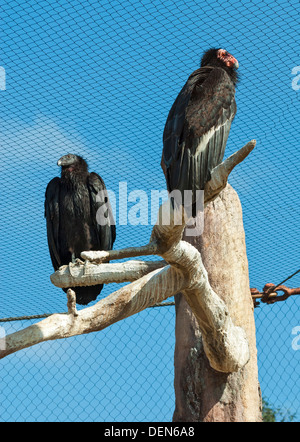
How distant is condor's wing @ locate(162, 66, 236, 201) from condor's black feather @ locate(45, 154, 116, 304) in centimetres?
151

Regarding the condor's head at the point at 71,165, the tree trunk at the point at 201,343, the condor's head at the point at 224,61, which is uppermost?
the condor's head at the point at 224,61

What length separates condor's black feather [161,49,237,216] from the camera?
4.41 metres

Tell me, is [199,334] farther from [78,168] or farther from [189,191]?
[78,168]

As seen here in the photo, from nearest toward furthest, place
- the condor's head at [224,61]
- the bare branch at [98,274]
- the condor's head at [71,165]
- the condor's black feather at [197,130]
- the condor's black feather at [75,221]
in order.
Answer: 1. the bare branch at [98,274]
2. the condor's black feather at [197,130]
3. the condor's head at [224,61]
4. the condor's black feather at [75,221]
5. the condor's head at [71,165]

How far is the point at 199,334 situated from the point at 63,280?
103cm

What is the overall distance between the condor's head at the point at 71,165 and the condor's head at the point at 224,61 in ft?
4.65

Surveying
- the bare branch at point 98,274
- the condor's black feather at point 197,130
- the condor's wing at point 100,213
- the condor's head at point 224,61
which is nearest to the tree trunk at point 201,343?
the condor's black feather at point 197,130

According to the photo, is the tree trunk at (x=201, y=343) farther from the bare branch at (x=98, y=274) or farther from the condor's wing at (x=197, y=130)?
the bare branch at (x=98, y=274)

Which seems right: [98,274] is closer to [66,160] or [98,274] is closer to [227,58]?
[227,58]

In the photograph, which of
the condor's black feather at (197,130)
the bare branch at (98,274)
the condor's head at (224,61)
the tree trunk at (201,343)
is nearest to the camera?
the bare branch at (98,274)

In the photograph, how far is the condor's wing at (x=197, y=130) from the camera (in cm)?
441

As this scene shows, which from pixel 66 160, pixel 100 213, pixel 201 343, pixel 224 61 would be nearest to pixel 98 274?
pixel 201 343

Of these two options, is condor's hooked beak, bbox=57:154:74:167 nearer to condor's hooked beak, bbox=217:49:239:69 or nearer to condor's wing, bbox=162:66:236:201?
condor's hooked beak, bbox=217:49:239:69
